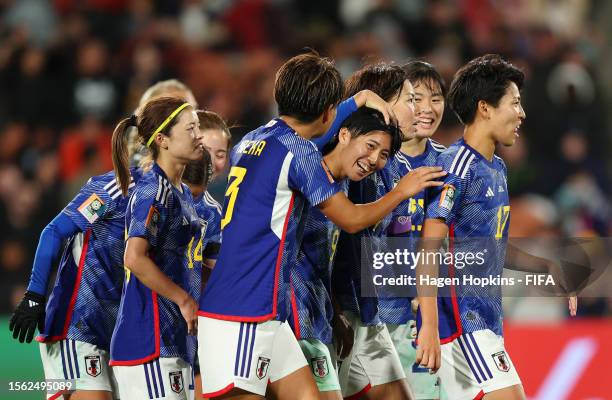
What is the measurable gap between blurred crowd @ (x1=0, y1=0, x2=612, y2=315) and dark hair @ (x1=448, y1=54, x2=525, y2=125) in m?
4.86

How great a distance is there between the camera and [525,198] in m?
11.4

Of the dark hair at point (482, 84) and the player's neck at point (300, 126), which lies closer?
the player's neck at point (300, 126)

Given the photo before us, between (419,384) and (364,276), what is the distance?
0.96m

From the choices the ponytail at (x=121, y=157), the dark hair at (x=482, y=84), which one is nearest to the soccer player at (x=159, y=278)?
the ponytail at (x=121, y=157)

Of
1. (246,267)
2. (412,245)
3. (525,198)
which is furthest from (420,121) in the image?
(525,198)

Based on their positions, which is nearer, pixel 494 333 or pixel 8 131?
pixel 494 333

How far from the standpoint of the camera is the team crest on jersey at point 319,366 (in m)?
4.91

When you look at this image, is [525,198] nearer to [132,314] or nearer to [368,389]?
[368,389]

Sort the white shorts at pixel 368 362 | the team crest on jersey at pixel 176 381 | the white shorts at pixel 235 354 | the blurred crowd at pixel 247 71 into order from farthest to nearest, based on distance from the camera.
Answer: the blurred crowd at pixel 247 71 < the white shorts at pixel 368 362 < the team crest on jersey at pixel 176 381 < the white shorts at pixel 235 354

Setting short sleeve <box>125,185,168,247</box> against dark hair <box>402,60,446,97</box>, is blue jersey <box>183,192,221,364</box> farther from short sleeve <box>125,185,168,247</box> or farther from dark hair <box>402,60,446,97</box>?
dark hair <box>402,60,446,97</box>

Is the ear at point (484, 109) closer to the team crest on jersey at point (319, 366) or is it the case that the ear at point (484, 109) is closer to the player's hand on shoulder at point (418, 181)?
the player's hand on shoulder at point (418, 181)

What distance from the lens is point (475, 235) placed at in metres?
5.02

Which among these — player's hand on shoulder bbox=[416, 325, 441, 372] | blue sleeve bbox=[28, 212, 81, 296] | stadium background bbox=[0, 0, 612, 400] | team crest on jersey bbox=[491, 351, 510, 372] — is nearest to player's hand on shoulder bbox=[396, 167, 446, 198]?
player's hand on shoulder bbox=[416, 325, 441, 372]

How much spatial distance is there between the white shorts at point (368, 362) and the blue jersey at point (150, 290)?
91cm
